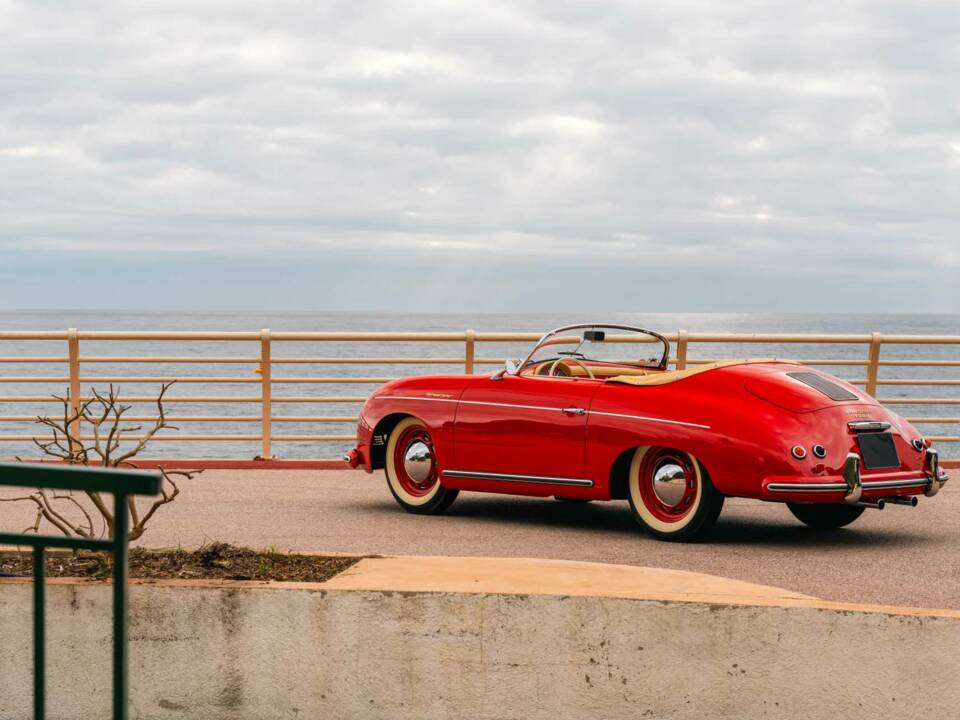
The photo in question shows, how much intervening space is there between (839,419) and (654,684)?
3.33 metres

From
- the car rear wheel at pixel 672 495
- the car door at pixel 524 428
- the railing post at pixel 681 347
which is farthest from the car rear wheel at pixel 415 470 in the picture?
the railing post at pixel 681 347

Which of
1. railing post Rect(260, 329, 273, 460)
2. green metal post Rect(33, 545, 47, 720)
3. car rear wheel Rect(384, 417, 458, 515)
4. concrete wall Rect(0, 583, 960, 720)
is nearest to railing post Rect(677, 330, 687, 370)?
railing post Rect(260, 329, 273, 460)

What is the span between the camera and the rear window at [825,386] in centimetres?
931

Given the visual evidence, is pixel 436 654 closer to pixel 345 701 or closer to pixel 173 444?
pixel 345 701

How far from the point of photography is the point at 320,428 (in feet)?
181

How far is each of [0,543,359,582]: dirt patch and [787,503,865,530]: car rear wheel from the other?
4226 mm

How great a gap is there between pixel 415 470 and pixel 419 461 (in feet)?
0.30

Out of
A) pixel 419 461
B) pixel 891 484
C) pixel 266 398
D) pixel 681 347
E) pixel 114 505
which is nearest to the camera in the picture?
pixel 114 505

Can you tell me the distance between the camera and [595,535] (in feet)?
31.9

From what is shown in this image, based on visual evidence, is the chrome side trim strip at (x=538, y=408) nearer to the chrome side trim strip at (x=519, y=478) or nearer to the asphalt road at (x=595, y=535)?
the chrome side trim strip at (x=519, y=478)

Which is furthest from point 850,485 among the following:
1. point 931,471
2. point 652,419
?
point 652,419

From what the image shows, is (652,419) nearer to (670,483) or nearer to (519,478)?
(670,483)

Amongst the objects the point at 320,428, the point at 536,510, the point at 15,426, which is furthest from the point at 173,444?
the point at 536,510

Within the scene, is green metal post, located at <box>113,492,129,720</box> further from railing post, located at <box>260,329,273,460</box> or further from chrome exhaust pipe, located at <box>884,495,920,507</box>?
railing post, located at <box>260,329,273,460</box>
